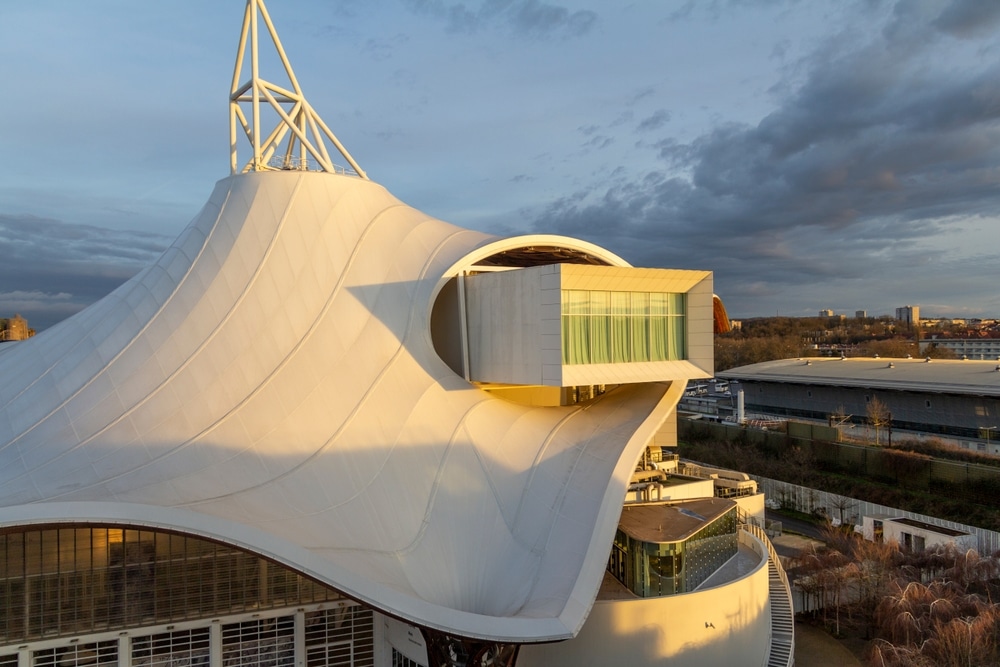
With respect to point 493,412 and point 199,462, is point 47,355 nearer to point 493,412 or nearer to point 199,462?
point 199,462

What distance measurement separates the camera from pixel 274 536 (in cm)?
1369

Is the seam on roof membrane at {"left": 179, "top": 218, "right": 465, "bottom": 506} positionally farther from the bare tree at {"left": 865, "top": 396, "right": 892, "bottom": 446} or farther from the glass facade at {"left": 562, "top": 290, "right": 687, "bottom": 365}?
the bare tree at {"left": 865, "top": 396, "right": 892, "bottom": 446}

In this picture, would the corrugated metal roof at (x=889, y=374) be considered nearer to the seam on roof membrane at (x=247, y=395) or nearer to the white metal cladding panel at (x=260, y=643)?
the seam on roof membrane at (x=247, y=395)

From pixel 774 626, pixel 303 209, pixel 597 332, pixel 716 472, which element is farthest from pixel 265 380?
pixel 716 472

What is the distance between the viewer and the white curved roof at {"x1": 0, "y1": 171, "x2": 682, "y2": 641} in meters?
15.1

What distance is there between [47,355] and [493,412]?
12.6 meters

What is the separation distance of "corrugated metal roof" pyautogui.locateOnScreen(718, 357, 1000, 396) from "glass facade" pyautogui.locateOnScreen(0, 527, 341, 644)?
45.6 meters

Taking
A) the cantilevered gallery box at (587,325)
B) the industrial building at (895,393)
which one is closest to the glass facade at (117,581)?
the cantilevered gallery box at (587,325)

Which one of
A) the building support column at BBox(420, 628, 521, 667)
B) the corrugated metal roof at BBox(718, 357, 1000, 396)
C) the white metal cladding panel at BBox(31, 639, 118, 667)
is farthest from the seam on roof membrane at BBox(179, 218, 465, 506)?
the corrugated metal roof at BBox(718, 357, 1000, 396)

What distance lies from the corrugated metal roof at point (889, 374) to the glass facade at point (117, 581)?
45584 millimetres

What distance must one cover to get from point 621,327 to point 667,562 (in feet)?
21.5

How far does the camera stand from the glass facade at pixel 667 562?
18.0 m

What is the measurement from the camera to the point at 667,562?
18.0m

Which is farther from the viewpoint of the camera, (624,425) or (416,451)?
(624,425)
